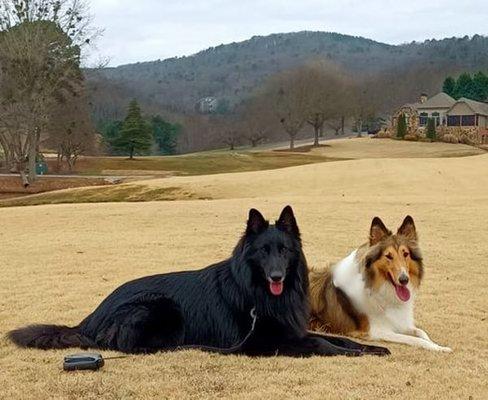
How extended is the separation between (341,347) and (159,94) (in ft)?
581

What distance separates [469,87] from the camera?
352 ft

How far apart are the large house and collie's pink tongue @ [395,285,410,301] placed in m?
83.5

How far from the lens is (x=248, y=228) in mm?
5848

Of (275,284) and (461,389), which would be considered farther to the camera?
(275,284)

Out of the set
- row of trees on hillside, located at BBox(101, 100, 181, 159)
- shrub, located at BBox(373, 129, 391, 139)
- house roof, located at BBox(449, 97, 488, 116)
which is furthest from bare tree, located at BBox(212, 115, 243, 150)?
house roof, located at BBox(449, 97, 488, 116)

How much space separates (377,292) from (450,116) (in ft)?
304

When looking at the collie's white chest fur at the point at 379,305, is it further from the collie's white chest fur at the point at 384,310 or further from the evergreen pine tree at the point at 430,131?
the evergreen pine tree at the point at 430,131

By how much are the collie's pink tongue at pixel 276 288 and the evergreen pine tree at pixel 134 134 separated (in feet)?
243

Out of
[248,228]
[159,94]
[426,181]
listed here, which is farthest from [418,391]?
[159,94]

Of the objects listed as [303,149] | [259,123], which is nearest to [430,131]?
[303,149]

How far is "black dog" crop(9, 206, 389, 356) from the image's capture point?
588 centimetres

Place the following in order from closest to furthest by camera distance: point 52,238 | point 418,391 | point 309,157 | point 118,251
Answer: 1. point 418,391
2. point 118,251
3. point 52,238
4. point 309,157

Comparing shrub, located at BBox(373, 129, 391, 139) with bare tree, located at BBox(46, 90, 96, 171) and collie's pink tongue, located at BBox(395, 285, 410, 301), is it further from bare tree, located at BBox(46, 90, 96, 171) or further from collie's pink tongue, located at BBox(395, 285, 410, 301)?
collie's pink tongue, located at BBox(395, 285, 410, 301)

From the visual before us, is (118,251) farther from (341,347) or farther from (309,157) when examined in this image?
(309,157)
